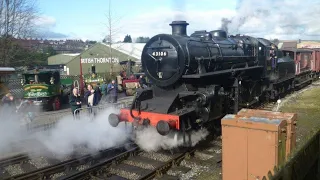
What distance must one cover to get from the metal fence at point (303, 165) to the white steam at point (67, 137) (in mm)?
4961

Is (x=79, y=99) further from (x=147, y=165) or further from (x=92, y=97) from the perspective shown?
(x=147, y=165)

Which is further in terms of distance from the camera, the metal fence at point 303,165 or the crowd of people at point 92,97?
the crowd of people at point 92,97

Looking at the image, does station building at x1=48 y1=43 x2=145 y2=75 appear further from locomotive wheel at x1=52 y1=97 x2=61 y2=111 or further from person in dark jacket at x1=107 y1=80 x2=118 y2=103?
person in dark jacket at x1=107 y1=80 x2=118 y2=103

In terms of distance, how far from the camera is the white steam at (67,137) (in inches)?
332

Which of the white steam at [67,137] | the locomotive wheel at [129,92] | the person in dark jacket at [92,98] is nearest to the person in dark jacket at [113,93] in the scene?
the person in dark jacket at [92,98]

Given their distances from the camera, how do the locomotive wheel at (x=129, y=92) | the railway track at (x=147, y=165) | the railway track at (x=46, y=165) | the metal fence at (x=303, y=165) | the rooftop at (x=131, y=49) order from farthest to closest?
the rooftop at (x=131, y=49)
the locomotive wheel at (x=129, y=92)
the railway track at (x=46, y=165)
the railway track at (x=147, y=165)
the metal fence at (x=303, y=165)

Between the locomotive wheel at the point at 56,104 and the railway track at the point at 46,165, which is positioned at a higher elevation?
the locomotive wheel at the point at 56,104

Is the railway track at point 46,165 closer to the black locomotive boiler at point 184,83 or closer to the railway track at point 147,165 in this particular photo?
the railway track at point 147,165

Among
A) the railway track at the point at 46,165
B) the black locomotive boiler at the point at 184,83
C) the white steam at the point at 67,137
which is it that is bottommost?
the railway track at the point at 46,165

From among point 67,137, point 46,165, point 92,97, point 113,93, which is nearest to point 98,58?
point 113,93

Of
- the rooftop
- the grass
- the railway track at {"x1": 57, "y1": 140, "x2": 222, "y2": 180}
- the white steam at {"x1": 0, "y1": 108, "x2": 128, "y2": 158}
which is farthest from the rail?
the rooftop

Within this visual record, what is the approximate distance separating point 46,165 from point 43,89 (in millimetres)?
8793

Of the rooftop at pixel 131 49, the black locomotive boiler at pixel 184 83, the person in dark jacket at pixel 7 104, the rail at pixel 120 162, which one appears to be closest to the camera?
the rail at pixel 120 162

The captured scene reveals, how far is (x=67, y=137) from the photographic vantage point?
9.12 meters
